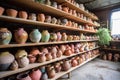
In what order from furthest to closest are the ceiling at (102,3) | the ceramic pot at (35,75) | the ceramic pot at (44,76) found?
1. the ceiling at (102,3)
2. the ceramic pot at (44,76)
3. the ceramic pot at (35,75)

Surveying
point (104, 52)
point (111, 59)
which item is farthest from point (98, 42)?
point (111, 59)

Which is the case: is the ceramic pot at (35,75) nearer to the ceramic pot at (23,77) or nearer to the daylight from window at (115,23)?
the ceramic pot at (23,77)

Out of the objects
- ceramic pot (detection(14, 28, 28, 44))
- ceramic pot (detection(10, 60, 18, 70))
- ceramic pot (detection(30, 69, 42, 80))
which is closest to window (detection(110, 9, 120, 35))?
ceramic pot (detection(30, 69, 42, 80))

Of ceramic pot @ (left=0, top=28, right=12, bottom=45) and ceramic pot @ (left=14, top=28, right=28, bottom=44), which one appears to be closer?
ceramic pot @ (left=0, top=28, right=12, bottom=45)

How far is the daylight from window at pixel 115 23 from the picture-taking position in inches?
177

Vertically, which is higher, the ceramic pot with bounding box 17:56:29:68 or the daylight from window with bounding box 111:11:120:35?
the daylight from window with bounding box 111:11:120:35

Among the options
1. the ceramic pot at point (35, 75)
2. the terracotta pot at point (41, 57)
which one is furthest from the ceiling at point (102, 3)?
the ceramic pot at point (35, 75)

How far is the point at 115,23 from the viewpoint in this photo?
4.59 meters

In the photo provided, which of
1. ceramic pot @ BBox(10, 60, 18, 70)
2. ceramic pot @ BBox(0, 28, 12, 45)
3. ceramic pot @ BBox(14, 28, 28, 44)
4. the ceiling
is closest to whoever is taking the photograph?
ceramic pot @ BBox(0, 28, 12, 45)

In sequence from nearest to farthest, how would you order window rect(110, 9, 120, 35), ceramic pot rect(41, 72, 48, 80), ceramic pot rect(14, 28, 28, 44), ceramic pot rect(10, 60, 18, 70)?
ceramic pot rect(10, 60, 18, 70) → ceramic pot rect(14, 28, 28, 44) → ceramic pot rect(41, 72, 48, 80) → window rect(110, 9, 120, 35)

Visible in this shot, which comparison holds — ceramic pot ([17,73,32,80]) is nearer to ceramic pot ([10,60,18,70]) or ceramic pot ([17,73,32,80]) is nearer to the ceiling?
ceramic pot ([10,60,18,70])

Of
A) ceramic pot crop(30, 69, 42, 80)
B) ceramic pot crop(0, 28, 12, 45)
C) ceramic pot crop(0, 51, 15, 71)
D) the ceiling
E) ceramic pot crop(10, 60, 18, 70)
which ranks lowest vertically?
ceramic pot crop(30, 69, 42, 80)

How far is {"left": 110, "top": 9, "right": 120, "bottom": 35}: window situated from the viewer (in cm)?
451

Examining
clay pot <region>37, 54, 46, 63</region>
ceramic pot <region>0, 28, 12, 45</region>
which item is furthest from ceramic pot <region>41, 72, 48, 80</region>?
ceramic pot <region>0, 28, 12, 45</region>
